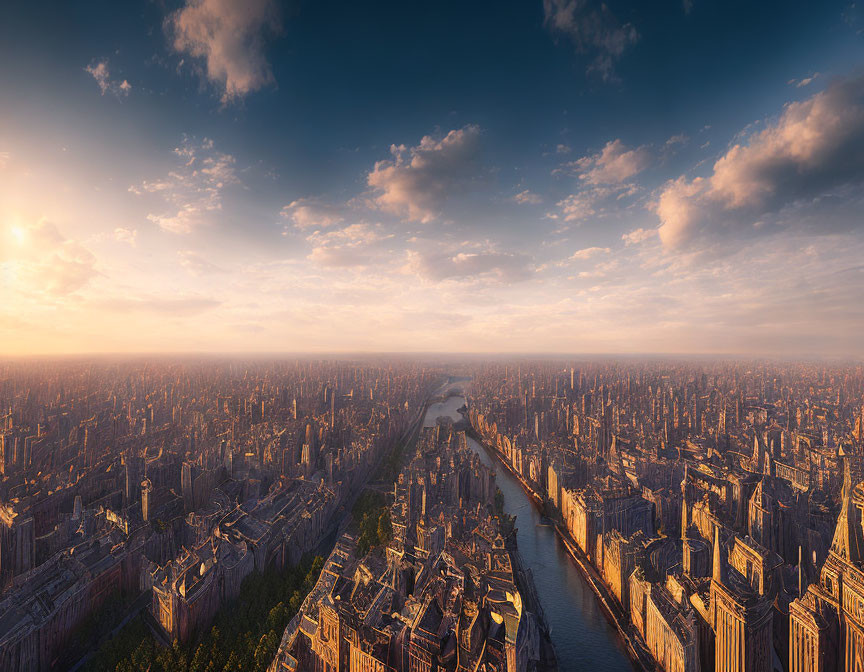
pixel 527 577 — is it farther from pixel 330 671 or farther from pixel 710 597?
pixel 330 671

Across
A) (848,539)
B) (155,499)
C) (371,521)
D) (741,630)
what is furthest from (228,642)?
(848,539)

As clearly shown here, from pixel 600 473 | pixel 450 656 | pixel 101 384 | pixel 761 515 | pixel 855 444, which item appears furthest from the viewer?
pixel 101 384

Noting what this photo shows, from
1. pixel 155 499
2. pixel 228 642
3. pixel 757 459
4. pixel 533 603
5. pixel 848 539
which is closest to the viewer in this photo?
pixel 848 539

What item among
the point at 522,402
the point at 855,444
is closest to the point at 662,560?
the point at 855,444

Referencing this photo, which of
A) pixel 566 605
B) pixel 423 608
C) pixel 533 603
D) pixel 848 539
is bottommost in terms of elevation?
pixel 566 605

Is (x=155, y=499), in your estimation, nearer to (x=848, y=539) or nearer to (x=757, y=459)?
(x=848, y=539)

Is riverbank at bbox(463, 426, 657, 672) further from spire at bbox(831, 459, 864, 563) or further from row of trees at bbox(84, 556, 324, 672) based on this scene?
row of trees at bbox(84, 556, 324, 672)

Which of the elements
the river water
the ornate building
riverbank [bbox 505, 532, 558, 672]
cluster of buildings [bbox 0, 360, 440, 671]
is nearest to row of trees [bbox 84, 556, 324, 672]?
cluster of buildings [bbox 0, 360, 440, 671]
